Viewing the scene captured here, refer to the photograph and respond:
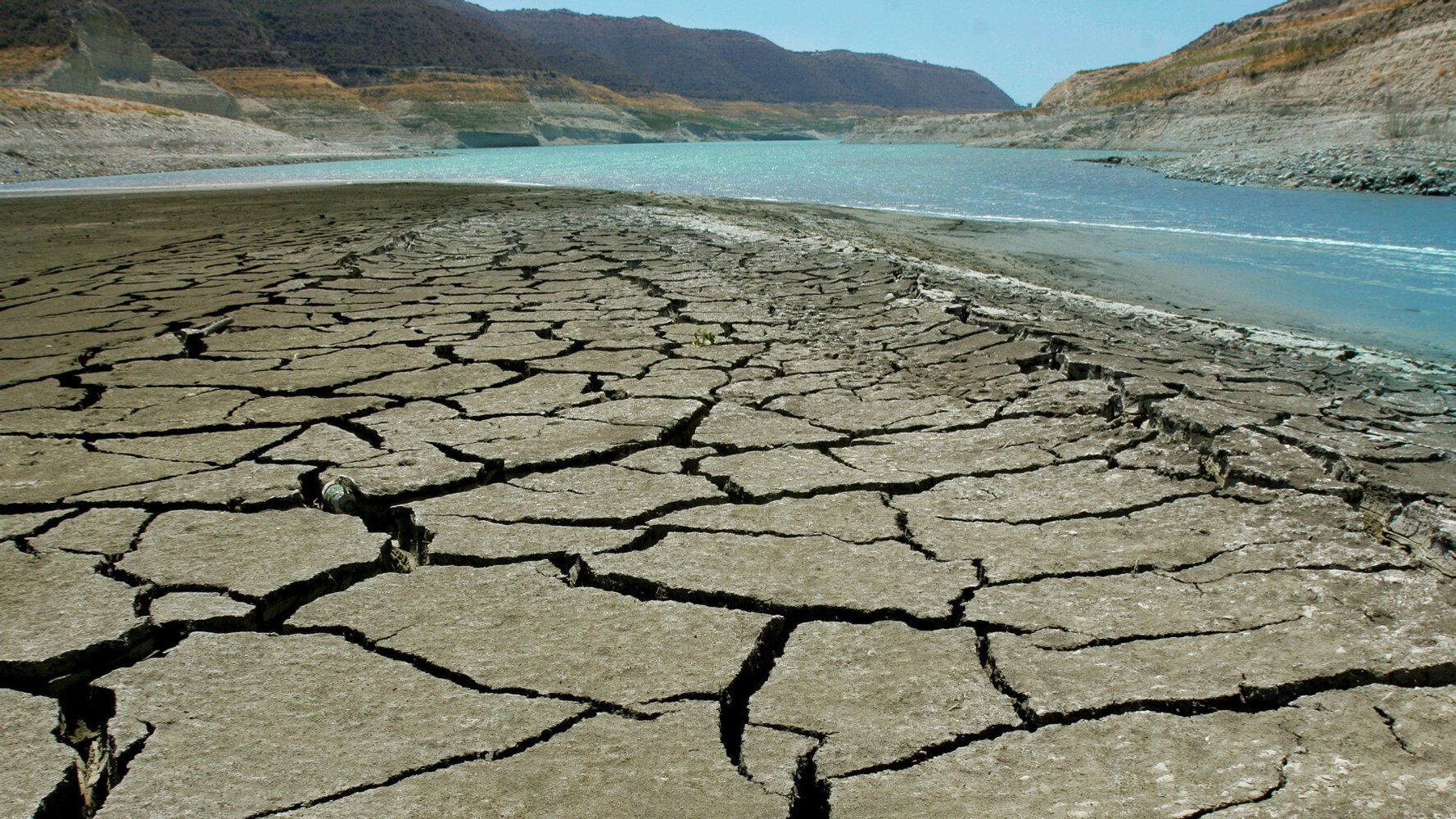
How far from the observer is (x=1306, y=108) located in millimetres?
22281

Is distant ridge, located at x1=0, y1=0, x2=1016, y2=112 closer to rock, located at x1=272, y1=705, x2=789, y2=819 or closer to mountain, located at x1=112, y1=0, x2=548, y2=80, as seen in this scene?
mountain, located at x1=112, y1=0, x2=548, y2=80

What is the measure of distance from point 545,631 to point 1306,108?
2677 cm

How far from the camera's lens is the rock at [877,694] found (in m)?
1.22

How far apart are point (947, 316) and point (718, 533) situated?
244 cm

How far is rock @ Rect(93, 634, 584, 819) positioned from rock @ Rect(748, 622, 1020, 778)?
1.10 ft

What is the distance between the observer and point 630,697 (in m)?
1.32

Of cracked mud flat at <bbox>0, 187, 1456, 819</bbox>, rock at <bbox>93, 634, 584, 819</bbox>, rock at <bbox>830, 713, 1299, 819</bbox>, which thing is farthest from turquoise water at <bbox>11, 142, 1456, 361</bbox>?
rock at <bbox>93, 634, 584, 819</bbox>

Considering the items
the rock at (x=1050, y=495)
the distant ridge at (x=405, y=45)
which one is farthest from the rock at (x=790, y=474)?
the distant ridge at (x=405, y=45)

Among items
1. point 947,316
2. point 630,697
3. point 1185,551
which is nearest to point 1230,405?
point 1185,551

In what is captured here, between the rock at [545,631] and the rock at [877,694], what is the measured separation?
0.10m

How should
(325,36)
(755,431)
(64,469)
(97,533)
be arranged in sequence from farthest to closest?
(325,36), (755,431), (64,469), (97,533)

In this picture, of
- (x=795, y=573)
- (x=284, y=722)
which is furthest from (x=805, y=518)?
(x=284, y=722)

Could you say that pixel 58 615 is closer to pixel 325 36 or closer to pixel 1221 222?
pixel 1221 222

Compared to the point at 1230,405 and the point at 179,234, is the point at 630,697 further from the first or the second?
the point at 179,234
